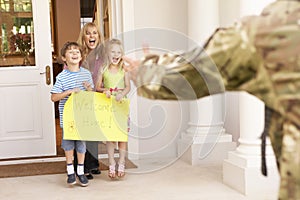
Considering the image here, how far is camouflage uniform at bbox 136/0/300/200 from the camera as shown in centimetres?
93

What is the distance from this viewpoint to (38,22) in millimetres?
5207

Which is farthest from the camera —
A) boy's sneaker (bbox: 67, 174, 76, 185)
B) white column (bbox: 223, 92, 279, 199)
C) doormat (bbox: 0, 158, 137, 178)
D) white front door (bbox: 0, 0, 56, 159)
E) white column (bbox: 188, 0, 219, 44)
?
white front door (bbox: 0, 0, 56, 159)

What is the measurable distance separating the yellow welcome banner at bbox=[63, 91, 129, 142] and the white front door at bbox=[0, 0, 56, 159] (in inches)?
46.5

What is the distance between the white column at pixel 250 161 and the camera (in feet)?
12.4

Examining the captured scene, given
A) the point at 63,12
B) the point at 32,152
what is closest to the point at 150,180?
the point at 32,152

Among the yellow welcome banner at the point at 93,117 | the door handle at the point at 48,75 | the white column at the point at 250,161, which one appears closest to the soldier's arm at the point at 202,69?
the white column at the point at 250,161

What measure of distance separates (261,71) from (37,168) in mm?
4241

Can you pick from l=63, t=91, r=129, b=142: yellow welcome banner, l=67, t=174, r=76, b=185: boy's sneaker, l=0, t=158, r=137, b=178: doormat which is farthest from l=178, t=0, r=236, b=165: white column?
l=67, t=174, r=76, b=185: boy's sneaker

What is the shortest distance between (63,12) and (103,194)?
6.51 meters

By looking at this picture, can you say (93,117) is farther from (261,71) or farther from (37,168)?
(261,71)

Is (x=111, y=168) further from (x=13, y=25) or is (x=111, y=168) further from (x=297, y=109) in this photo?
(x=297, y=109)

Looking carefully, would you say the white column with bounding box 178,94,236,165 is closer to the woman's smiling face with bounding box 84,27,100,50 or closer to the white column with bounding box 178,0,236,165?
the white column with bounding box 178,0,236,165

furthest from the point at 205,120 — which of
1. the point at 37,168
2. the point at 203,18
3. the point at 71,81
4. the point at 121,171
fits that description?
the point at 37,168

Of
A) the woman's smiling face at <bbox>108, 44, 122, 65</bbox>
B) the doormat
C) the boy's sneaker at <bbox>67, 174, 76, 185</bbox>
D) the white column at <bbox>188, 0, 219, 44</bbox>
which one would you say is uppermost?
the white column at <bbox>188, 0, 219, 44</bbox>
